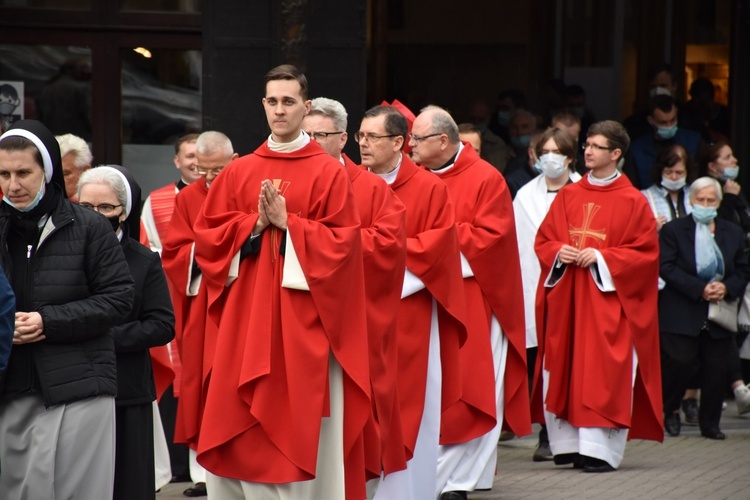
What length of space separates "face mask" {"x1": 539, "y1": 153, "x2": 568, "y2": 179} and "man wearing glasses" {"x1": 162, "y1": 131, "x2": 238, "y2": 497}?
2476mm

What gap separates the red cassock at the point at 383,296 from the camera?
6.63m

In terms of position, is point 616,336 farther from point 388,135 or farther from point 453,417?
point 388,135

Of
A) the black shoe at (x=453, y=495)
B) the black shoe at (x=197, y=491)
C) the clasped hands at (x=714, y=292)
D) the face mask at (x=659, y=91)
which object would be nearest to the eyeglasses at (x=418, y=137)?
the black shoe at (x=453, y=495)

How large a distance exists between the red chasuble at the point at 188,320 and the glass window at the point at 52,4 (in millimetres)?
2626

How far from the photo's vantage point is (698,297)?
33.8ft

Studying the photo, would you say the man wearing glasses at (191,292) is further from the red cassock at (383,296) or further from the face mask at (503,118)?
the face mask at (503,118)

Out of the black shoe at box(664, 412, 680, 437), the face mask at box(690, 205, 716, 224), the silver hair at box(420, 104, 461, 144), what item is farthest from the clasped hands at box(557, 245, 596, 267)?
the black shoe at box(664, 412, 680, 437)

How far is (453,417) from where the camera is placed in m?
8.11

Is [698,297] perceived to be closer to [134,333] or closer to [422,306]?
[422,306]

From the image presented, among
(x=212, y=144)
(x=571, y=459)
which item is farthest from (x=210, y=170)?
(x=571, y=459)

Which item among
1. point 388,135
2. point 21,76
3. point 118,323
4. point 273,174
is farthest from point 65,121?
point 118,323

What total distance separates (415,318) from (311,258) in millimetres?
1604

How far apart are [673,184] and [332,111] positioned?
14.4 ft

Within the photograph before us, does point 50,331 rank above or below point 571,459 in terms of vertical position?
above
